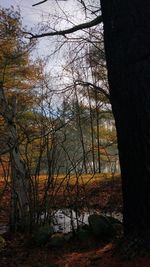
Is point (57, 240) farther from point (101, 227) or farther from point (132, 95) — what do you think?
point (132, 95)

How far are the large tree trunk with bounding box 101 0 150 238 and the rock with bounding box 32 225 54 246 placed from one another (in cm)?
232

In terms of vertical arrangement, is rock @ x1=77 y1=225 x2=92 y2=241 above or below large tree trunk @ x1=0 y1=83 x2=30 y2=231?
below

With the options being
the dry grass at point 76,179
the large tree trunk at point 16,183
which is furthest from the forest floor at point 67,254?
the dry grass at point 76,179

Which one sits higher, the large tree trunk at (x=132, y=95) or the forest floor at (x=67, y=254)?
the large tree trunk at (x=132, y=95)

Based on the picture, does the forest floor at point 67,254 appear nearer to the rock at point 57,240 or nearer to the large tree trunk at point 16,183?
the rock at point 57,240

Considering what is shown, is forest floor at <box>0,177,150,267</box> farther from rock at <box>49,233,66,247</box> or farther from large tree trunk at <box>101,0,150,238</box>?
large tree trunk at <box>101,0,150,238</box>

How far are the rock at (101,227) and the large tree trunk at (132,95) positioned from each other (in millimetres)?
1826

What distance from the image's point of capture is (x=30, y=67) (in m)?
22.6

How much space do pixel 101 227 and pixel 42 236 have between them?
3.10 ft

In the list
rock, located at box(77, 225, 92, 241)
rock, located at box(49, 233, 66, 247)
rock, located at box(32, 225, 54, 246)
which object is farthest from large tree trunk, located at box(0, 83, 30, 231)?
rock, located at box(77, 225, 92, 241)

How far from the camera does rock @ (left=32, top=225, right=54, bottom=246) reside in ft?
19.9

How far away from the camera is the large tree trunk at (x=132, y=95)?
150 inches

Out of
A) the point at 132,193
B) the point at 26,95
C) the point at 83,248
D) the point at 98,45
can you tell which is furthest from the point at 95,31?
the point at 132,193

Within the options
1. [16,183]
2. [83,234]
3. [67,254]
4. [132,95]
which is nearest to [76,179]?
[83,234]
